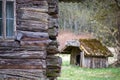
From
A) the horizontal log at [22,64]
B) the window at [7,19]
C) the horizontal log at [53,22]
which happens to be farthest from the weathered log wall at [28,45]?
the horizontal log at [53,22]

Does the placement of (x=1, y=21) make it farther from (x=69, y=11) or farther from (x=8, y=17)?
(x=69, y=11)

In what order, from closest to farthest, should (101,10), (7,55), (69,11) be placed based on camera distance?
1. (7,55)
2. (101,10)
3. (69,11)

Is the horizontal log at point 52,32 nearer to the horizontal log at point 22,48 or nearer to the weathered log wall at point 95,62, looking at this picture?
the horizontal log at point 22,48

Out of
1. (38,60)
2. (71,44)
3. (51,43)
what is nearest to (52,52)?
(51,43)

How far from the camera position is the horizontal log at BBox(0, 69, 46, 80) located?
32.0 ft

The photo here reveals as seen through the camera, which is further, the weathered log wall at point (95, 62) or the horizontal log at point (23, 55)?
the weathered log wall at point (95, 62)

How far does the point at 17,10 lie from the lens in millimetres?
9781

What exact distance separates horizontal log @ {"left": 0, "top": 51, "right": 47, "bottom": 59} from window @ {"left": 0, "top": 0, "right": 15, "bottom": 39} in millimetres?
414

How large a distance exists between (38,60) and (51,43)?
3.39 ft

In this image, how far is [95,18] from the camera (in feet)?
92.9

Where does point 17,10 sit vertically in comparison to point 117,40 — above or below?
above

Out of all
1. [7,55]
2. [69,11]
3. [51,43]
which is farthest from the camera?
[69,11]

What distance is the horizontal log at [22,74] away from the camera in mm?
9758

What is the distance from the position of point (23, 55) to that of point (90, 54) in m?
16.8
